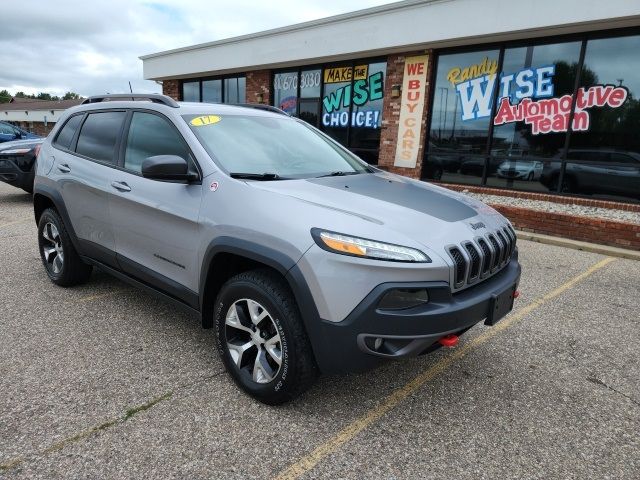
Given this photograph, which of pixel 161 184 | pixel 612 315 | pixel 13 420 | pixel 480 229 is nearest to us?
pixel 13 420

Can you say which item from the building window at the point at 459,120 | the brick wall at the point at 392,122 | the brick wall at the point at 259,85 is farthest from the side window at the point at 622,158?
the brick wall at the point at 259,85

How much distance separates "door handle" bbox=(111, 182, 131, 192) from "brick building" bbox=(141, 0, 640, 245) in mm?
8118

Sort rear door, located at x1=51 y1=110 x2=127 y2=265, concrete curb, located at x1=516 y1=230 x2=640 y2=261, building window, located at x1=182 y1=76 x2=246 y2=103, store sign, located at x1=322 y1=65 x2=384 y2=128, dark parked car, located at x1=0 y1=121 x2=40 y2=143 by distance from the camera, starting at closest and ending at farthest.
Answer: rear door, located at x1=51 y1=110 x2=127 y2=265
concrete curb, located at x1=516 y1=230 x2=640 y2=261
store sign, located at x1=322 y1=65 x2=384 y2=128
building window, located at x1=182 y1=76 x2=246 y2=103
dark parked car, located at x1=0 y1=121 x2=40 y2=143

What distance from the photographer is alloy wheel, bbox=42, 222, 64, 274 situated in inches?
176

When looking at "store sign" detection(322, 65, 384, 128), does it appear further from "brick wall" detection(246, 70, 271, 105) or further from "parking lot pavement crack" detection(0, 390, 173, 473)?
"parking lot pavement crack" detection(0, 390, 173, 473)

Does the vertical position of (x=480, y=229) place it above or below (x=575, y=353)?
above

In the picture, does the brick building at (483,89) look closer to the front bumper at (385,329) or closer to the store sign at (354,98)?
the store sign at (354,98)

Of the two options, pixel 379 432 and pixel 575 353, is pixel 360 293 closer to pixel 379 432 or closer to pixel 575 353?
pixel 379 432

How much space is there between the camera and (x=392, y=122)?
37.4ft

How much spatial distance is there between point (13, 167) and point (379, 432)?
9109 millimetres

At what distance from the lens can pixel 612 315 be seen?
4348 millimetres

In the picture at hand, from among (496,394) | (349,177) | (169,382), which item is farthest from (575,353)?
(169,382)

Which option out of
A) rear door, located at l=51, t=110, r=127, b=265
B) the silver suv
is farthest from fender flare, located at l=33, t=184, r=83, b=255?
the silver suv

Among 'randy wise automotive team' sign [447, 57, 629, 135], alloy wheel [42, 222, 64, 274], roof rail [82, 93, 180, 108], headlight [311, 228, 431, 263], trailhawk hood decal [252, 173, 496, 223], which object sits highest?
'randy wise automotive team' sign [447, 57, 629, 135]
